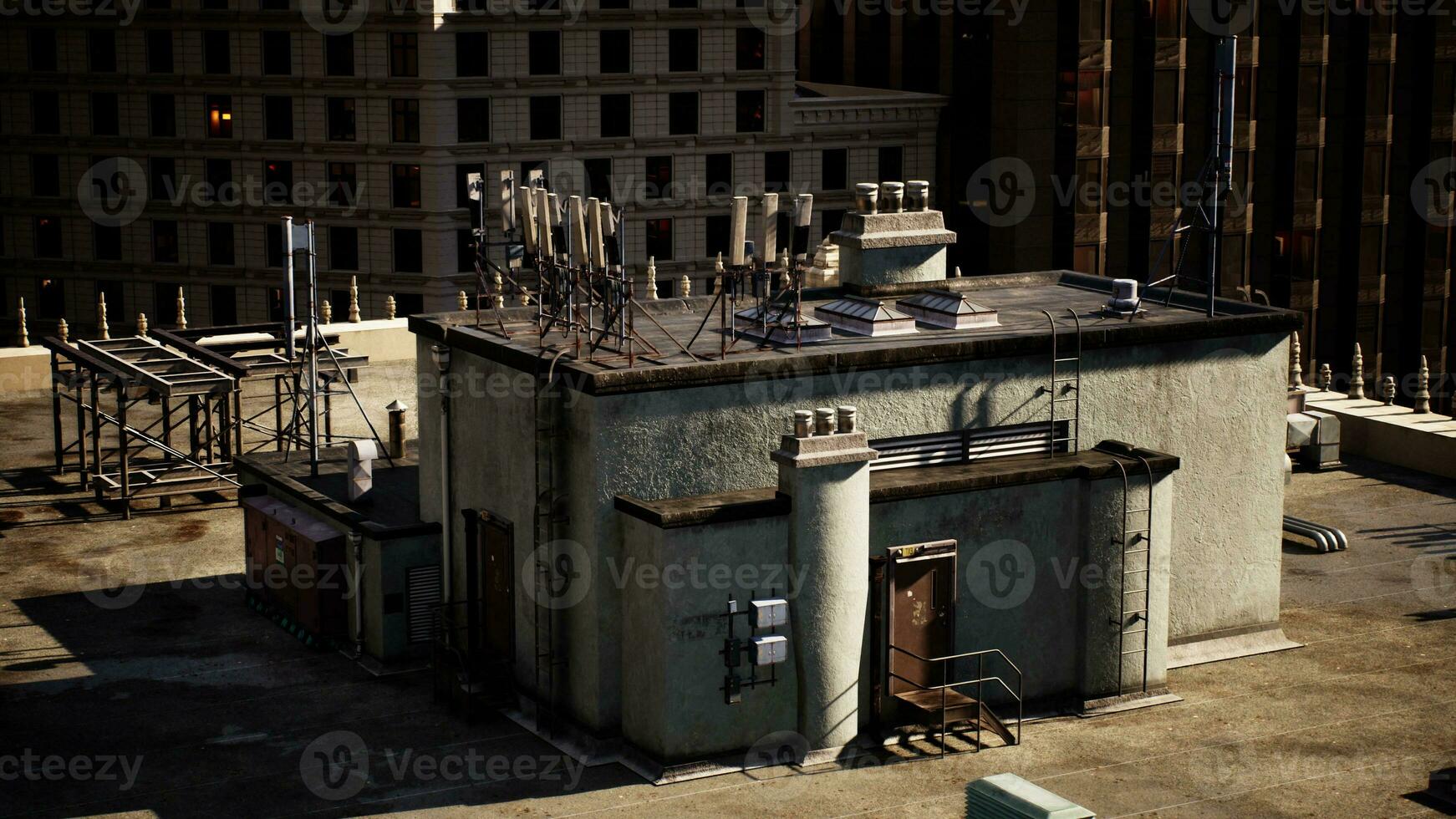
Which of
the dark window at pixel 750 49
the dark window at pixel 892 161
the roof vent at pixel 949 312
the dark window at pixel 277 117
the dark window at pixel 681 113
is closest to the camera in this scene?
the roof vent at pixel 949 312

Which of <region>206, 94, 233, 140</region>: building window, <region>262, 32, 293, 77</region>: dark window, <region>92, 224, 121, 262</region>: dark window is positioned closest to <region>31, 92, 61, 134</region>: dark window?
<region>92, 224, 121, 262</region>: dark window

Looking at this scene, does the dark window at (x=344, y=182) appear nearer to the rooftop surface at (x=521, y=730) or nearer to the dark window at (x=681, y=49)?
the dark window at (x=681, y=49)

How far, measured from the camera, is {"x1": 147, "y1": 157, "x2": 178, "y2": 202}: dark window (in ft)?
316

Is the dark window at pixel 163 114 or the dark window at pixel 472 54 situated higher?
the dark window at pixel 472 54

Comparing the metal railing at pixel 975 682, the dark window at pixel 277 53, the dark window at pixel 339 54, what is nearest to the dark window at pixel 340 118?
the dark window at pixel 339 54

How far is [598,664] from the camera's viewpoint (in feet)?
112

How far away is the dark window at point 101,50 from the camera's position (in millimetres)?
94875

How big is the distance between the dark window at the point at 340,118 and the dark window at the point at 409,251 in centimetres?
488

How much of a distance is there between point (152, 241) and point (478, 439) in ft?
215

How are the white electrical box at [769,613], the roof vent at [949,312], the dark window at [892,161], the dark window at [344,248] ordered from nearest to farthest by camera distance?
the white electrical box at [769,613] → the roof vent at [949,312] → the dark window at [344,248] → the dark window at [892,161]

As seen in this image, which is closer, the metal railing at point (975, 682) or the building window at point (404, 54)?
the metal railing at point (975, 682)

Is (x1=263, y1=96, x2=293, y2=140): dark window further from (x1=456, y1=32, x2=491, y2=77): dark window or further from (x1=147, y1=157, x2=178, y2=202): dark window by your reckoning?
(x1=456, y1=32, x2=491, y2=77): dark window

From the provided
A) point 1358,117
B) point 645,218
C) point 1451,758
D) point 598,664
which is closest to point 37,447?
point 598,664

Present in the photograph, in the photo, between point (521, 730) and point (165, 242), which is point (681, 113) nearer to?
point (165, 242)
